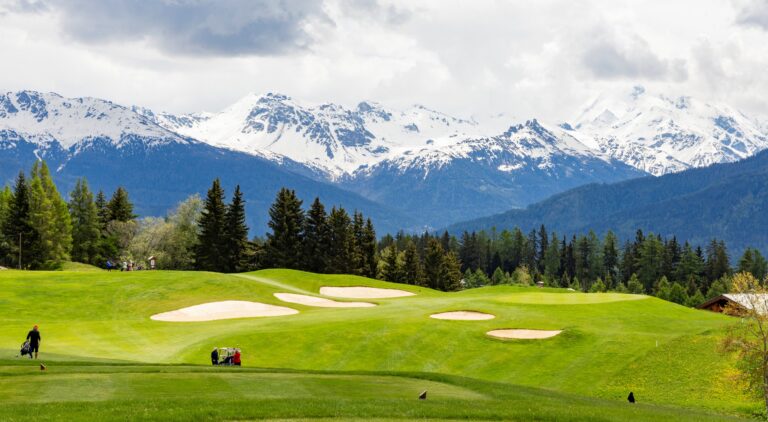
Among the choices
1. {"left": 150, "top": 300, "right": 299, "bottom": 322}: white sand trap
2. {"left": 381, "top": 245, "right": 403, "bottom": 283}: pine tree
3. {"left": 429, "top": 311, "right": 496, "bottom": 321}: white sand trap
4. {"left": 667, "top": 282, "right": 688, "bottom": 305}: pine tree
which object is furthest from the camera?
{"left": 667, "top": 282, "right": 688, "bottom": 305}: pine tree

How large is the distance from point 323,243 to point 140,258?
3033 centimetres

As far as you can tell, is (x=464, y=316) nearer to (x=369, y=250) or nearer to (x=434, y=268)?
(x=369, y=250)

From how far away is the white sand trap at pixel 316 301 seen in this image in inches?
3002

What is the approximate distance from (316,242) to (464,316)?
7098 cm

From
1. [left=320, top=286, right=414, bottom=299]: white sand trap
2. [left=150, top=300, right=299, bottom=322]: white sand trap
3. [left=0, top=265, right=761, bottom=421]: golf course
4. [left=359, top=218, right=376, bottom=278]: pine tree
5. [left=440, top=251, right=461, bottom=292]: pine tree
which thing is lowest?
[left=0, top=265, right=761, bottom=421]: golf course

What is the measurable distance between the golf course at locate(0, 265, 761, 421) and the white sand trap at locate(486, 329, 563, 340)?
0.28 m

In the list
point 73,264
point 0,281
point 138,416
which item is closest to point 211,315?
point 0,281

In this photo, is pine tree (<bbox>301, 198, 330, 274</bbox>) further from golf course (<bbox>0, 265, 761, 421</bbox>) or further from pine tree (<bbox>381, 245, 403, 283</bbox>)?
golf course (<bbox>0, 265, 761, 421</bbox>)

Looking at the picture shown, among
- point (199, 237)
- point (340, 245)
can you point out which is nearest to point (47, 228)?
point (199, 237)

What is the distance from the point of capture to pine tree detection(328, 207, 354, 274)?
131250mm

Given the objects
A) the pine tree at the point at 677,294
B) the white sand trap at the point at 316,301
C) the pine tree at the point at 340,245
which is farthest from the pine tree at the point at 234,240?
the pine tree at the point at 677,294

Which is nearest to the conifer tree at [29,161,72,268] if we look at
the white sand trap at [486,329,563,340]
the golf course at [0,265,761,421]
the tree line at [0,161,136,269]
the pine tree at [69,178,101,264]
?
the tree line at [0,161,136,269]

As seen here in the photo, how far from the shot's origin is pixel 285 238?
12950cm

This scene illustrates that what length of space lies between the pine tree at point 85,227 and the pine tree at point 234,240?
2706cm
